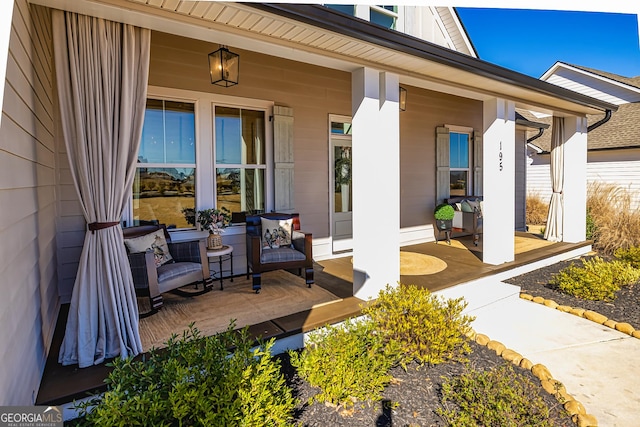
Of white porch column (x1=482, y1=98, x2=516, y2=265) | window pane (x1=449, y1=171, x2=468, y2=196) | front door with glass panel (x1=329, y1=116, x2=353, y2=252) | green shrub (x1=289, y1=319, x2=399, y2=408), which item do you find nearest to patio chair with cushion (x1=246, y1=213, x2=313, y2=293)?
front door with glass panel (x1=329, y1=116, x2=353, y2=252)

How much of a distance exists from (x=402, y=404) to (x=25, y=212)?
251 cm

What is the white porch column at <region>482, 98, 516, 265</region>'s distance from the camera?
497 cm

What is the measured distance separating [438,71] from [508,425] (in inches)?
133

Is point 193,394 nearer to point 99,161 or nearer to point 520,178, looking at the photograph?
point 99,161

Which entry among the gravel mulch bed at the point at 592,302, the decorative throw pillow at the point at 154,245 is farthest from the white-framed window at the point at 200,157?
the gravel mulch bed at the point at 592,302

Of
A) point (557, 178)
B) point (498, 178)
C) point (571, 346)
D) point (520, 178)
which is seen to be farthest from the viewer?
point (520, 178)

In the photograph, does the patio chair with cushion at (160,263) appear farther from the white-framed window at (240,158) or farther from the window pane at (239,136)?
the window pane at (239,136)

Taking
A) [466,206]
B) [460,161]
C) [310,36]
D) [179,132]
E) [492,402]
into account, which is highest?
[310,36]

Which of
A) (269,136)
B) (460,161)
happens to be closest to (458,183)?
(460,161)

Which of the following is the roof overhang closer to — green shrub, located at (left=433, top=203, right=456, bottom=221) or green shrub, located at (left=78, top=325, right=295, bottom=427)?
green shrub, located at (left=78, top=325, right=295, bottom=427)

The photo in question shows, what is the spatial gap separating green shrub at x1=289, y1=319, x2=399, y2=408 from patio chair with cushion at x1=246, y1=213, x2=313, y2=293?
154cm

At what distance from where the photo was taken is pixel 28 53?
2207mm

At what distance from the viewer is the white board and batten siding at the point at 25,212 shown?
1593 millimetres

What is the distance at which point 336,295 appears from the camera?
392 cm
